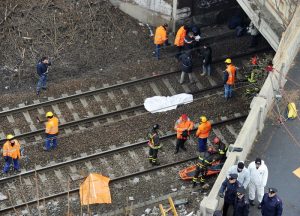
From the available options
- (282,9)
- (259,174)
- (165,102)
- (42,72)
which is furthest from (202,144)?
(42,72)

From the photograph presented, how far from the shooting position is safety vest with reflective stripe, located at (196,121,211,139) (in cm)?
2672

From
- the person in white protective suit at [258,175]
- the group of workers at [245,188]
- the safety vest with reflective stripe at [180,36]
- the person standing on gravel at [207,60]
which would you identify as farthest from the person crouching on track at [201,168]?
the safety vest with reflective stripe at [180,36]

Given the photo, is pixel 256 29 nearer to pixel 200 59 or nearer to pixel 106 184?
pixel 200 59

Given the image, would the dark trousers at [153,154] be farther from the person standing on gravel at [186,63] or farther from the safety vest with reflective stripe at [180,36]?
the safety vest with reflective stripe at [180,36]

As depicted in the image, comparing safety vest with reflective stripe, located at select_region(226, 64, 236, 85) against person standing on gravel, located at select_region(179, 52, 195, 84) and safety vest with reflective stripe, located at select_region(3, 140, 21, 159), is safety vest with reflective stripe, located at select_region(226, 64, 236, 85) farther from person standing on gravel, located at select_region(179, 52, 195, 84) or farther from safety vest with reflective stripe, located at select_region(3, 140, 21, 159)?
safety vest with reflective stripe, located at select_region(3, 140, 21, 159)

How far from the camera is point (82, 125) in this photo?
94.2ft

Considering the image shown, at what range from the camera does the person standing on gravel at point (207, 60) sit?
2989 centimetres

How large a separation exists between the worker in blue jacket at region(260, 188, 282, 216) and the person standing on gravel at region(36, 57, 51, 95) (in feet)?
34.6

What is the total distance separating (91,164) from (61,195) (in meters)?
1.56

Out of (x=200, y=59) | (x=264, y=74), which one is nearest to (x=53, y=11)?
(x=200, y=59)

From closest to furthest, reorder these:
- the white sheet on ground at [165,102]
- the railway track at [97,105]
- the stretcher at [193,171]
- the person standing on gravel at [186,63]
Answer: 1. the stretcher at [193,171]
2. the railway track at [97,105]
3. the white sheet on ground at [165,102]
4. the person standing on gravel at [186,63]

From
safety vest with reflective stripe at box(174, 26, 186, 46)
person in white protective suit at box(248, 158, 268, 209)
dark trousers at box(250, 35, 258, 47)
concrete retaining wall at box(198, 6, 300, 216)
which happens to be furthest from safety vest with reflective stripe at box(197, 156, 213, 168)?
dark trousers at box(250, 35, 258, 47)

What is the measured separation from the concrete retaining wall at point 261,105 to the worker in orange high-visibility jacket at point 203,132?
2704mm

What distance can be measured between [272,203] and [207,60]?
10000mm
